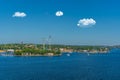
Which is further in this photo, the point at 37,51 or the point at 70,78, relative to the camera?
the point at 37,51

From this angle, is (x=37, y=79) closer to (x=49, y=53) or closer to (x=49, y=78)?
(x=49, y=78)

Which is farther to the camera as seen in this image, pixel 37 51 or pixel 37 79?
pixel 37 51

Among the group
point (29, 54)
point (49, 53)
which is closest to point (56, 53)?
point (49, 53)

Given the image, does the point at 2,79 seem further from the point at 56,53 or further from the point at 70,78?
the point at 56,53

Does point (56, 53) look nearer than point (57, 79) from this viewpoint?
No

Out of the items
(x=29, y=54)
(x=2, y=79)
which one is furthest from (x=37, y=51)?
(x=2, y=79)

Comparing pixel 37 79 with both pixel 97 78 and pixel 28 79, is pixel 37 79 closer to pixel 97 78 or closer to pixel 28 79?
pixel 28 79
